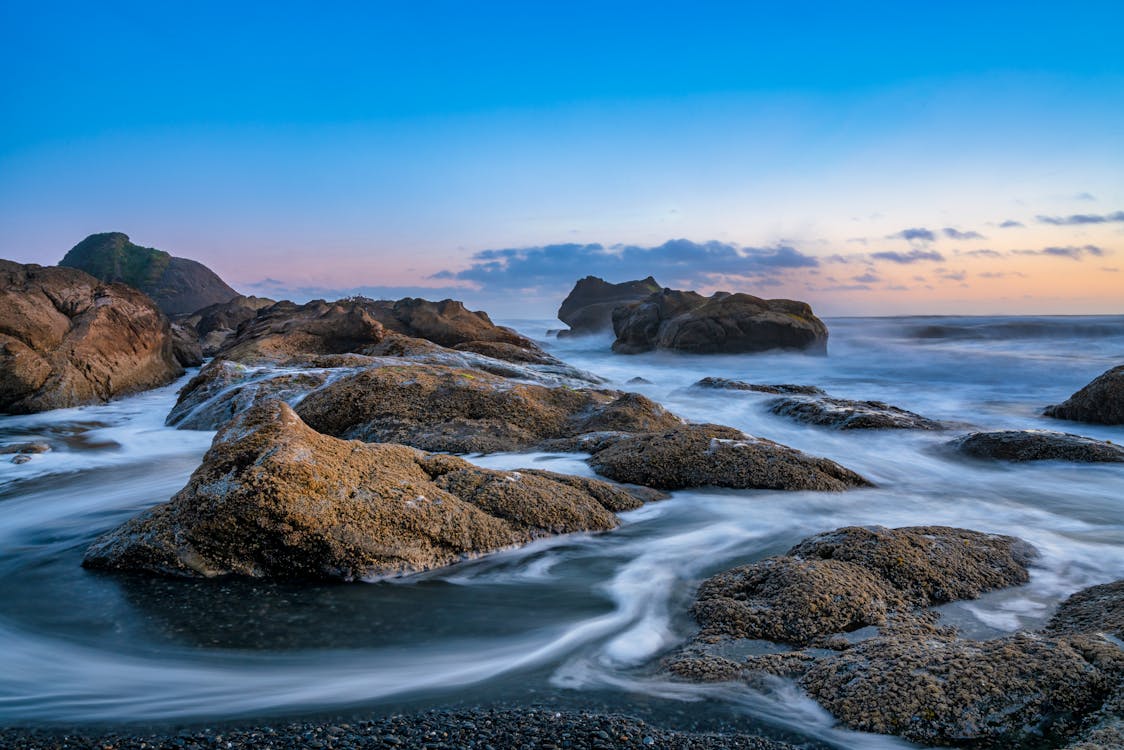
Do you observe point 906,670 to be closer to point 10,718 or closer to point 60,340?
point 10,718

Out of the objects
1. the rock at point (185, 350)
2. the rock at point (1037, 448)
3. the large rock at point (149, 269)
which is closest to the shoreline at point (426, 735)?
the rock at point (1037, 448)

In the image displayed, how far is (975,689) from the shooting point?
268cm

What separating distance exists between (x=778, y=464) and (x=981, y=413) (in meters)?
10.7

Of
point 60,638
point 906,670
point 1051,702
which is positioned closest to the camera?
point 1051,702

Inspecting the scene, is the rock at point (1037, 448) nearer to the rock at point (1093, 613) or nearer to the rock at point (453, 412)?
the rock at point (453, 412)

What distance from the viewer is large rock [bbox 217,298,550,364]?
50.7 feet

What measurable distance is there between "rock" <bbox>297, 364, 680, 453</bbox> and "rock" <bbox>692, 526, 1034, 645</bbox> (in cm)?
409

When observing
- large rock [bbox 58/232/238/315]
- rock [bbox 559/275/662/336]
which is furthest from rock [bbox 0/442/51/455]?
large rock [bbox 58/232/238/315]

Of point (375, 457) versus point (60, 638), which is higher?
point (375, 457)

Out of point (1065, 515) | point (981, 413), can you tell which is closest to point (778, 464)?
point (1065, 515)

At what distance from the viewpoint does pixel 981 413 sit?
50.1 ft

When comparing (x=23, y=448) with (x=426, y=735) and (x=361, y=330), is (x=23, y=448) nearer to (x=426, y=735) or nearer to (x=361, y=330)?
(x=426, y=735)

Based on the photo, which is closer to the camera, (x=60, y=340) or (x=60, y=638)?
(x=60, y=638)

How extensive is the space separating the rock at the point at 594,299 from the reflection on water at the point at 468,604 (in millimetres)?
34935
